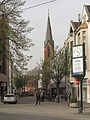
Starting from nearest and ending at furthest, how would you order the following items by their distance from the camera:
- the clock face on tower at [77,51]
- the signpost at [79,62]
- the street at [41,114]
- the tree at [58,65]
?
the street at [41,114] < the signpost at [79,62] < the clock face on tower at [77,51] < the tree at [58,65]

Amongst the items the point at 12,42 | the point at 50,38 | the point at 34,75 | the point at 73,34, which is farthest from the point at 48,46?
the point at 12,42

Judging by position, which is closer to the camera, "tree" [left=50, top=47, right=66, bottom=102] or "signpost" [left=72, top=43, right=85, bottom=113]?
"signpost" [left=72, top=43, right=85, bottom=113]

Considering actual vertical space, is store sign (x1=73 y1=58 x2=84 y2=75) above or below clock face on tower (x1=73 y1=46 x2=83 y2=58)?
below

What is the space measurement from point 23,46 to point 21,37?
1.20 m

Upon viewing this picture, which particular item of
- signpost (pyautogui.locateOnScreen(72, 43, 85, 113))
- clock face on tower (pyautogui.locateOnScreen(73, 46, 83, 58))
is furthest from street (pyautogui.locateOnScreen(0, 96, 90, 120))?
clock face on tower (pyautogui.locateOnScreen(73, 46, 83, 58))

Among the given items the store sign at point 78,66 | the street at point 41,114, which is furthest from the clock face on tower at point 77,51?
the street at point 41,114

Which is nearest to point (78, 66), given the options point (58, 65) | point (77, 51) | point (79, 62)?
point (79, 62)

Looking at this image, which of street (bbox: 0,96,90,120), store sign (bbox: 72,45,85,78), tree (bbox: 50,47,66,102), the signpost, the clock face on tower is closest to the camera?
street (bbox: 0,96,90,120)

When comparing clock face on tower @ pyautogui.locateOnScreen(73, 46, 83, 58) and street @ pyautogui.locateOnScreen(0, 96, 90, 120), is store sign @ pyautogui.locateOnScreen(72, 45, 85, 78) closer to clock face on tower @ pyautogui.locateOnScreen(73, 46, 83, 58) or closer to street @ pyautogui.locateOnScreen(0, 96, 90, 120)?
clock face on tower @ pyautogui.locateOnScreen(73, 46, 83, 58)

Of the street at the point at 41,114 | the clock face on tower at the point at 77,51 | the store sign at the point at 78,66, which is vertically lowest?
the street at the point at 41,114

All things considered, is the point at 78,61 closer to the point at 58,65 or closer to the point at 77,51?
the point at 77,51

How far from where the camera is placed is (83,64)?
69.8 feet

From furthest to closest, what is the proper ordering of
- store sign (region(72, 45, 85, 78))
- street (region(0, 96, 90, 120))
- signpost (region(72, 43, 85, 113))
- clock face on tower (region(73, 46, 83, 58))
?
clock face on tower (region(73, 46, 83, 58)), store sign (region(72, 45, 85, 78)), signpost (region(72, 43, 85, 113)), street (region(0, 96, 90, 120))

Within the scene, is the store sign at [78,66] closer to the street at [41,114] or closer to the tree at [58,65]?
the street at [41,114]
